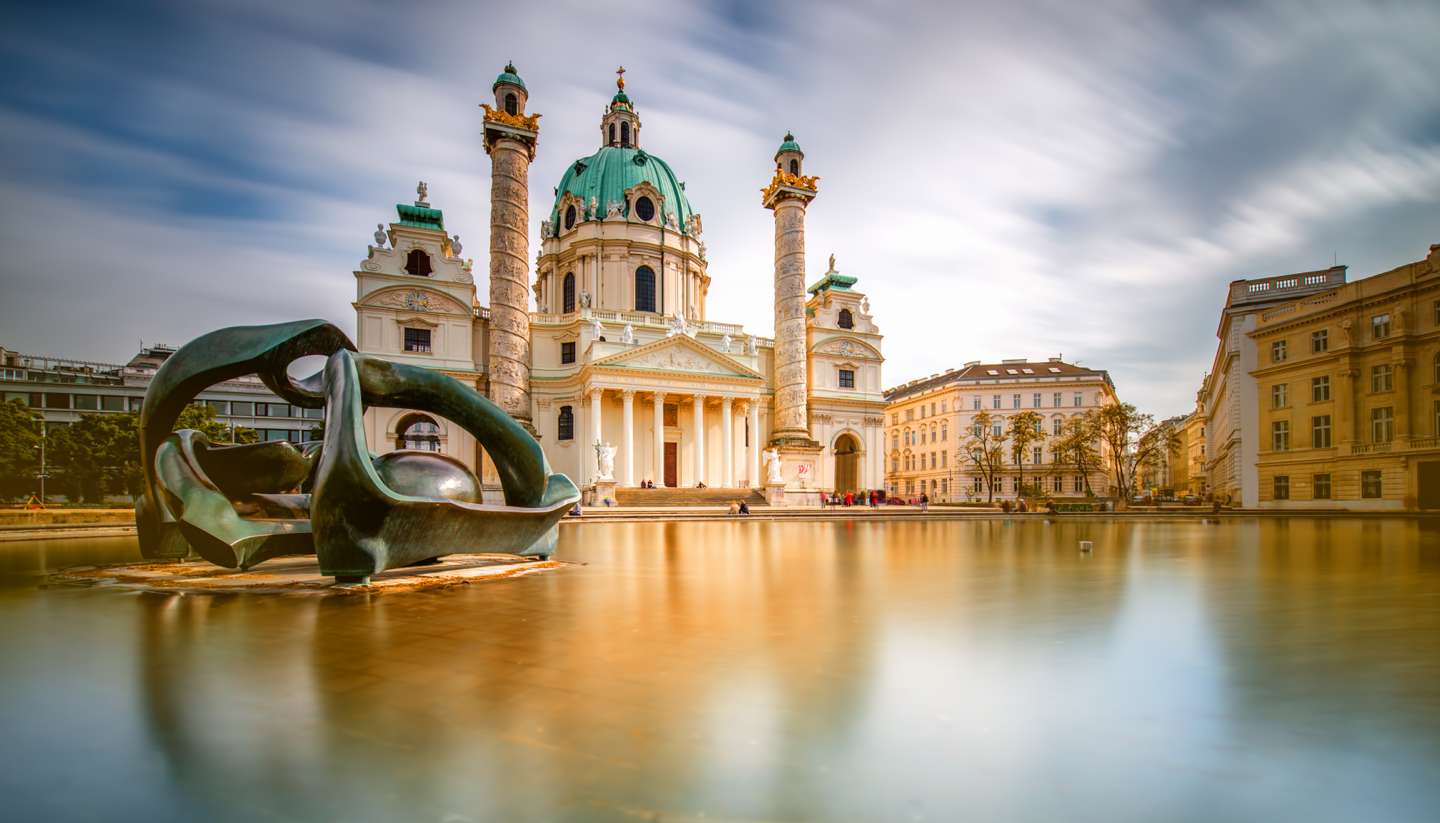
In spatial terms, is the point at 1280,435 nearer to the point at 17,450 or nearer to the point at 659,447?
the point at 659,447

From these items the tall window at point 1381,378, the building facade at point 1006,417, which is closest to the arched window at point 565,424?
the building facade at point 1006,417

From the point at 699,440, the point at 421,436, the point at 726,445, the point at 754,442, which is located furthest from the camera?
the point at 754,442

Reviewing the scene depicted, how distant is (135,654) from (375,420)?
36756mm

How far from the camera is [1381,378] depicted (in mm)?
→ 32281

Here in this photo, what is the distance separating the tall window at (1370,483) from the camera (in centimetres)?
3206

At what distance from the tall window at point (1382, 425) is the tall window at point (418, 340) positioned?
5175cm

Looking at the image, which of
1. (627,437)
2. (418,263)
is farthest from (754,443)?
(418,263)

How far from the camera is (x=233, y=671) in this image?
478 cm

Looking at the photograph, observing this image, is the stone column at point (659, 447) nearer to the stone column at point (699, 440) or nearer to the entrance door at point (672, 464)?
the entrance door at point (672, 464)

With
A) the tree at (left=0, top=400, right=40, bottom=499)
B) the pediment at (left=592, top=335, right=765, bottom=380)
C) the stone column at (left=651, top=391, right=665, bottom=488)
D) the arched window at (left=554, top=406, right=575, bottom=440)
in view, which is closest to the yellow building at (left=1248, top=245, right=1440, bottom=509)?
the pediment at (left=592, top=335, right=765, bottom=380)

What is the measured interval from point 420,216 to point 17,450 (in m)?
28.5

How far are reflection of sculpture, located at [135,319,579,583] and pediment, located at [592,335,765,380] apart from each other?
30.9 meters

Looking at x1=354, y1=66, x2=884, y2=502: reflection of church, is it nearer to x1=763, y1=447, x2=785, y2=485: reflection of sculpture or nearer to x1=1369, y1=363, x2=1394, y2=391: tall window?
x1=763, y1=447, x2=785, y2=485: reflection of sculpture

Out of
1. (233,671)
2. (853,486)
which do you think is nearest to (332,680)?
(233,671)
